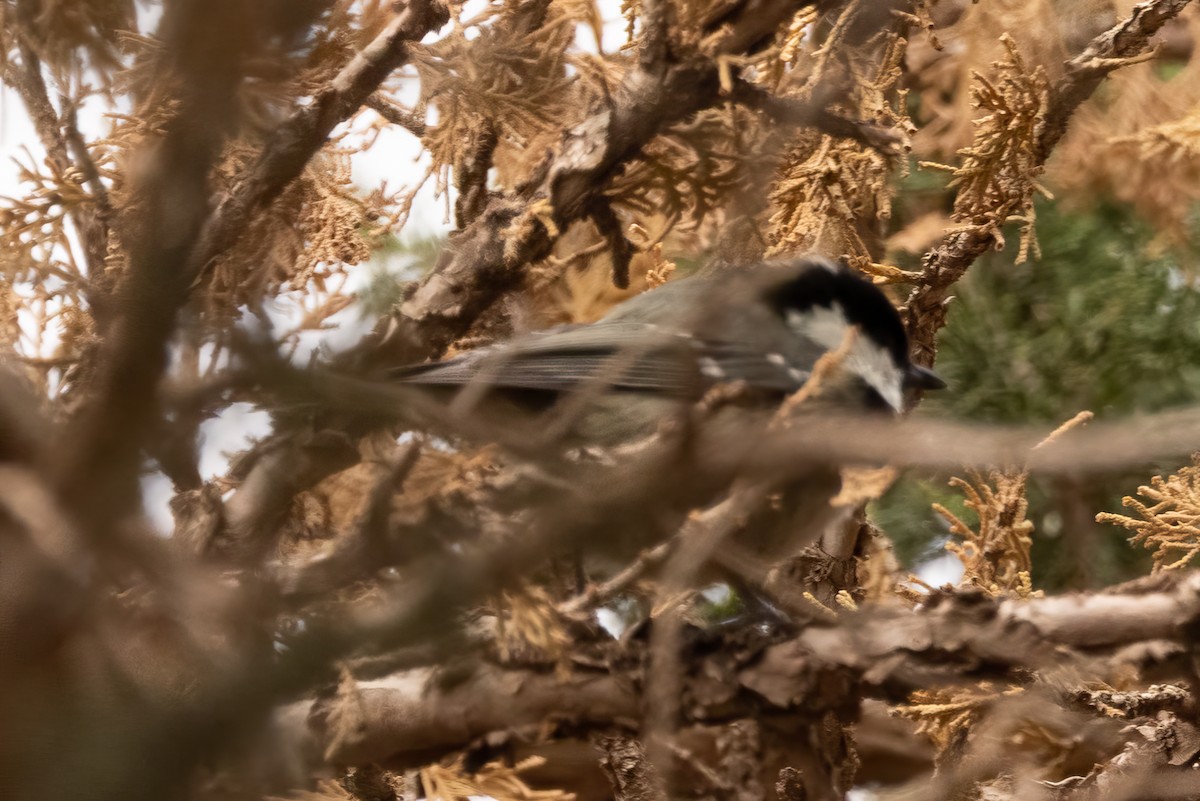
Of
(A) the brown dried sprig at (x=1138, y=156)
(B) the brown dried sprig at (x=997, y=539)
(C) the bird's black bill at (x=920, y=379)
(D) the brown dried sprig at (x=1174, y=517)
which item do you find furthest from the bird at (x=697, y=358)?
(A) the brown dried sprig at (x=1138, y=156)

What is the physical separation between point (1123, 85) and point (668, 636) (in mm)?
1686

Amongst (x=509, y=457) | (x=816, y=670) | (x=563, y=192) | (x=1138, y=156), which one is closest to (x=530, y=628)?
(x=509, y=457)

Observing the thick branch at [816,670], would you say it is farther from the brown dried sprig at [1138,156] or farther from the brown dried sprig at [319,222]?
the brown dried sprig at [1138,156]

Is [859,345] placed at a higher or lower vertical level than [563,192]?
lower

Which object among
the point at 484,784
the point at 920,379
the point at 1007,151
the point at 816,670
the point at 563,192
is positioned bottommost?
the point at 484,784

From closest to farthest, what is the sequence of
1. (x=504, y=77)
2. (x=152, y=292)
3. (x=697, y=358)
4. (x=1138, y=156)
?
(x=152, y=292) < (x=697, y=358) < (x=504, y=77) < (x=1138, y=156)

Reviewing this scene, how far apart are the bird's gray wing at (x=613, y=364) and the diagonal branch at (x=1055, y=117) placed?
438 millimetres

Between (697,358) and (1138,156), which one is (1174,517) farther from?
(697,358)

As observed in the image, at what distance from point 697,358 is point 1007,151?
0.91 meters

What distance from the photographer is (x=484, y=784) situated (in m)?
1.43

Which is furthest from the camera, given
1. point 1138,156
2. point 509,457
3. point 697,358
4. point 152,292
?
point 1138,156

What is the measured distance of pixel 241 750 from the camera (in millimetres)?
706

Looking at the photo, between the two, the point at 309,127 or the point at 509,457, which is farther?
the point at 309,127

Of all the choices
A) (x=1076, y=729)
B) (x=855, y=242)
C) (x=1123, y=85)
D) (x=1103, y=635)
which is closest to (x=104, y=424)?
(x=1103, y=635)
